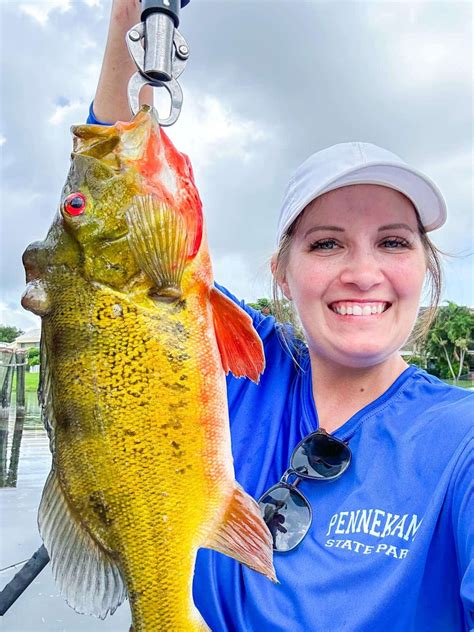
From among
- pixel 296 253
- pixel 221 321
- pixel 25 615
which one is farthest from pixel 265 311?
pixel 25 615

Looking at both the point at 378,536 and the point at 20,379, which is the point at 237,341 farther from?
the point at 20,379

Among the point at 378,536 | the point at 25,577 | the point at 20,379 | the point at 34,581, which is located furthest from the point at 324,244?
the point at 20,379

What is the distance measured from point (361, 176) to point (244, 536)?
4.03 feet

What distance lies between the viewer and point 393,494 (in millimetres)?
1783

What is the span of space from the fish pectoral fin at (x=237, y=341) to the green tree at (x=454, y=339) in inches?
2709

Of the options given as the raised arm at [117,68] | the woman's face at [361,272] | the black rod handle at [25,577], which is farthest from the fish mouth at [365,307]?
the black rod handle at [25,577]

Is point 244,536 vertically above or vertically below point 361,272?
below

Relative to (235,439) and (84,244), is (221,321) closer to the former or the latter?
(84,244)

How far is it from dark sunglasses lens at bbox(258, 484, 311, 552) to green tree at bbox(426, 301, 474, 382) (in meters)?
68.5

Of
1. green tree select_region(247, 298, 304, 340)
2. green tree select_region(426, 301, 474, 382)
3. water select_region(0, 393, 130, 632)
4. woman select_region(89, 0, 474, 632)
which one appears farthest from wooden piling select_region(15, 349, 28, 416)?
green tree select_region(426, 301, 474, 382)

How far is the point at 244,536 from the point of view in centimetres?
156

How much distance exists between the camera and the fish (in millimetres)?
1561

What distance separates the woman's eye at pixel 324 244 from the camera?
2.05 m

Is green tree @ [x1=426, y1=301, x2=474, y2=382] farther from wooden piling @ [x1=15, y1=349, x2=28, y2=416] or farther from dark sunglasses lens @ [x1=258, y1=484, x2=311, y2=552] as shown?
dark sunglasses lens @ [x1=258, y1=484, x2=311, y2=552]
